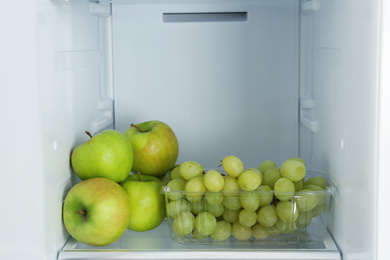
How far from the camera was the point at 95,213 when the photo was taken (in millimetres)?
956

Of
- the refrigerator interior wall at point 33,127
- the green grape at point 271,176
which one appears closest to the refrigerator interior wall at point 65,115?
the refrigerator interior wall at point 33,127

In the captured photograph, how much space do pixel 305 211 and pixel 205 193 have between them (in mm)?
216

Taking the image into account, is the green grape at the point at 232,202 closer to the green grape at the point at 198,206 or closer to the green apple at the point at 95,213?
the green grape at the point at 198,206

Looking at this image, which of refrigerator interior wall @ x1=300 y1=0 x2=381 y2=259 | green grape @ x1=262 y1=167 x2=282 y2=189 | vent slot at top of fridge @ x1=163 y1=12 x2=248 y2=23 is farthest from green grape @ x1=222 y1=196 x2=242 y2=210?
vent slot at top of fridge @ x1=163 y1=12 x2=248 y2=23

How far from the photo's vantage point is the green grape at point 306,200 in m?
0.99

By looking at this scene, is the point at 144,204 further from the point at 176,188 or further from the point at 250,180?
the point at 250,180

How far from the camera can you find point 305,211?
1.00 meters

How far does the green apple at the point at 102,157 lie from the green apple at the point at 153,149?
93mm

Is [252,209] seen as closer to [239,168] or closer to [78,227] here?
[239,168]

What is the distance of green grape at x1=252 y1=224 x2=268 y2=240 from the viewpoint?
100 centimetres

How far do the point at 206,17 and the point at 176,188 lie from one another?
1.94 ft

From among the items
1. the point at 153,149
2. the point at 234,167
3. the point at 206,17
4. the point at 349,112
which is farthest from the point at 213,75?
the point at 349,112

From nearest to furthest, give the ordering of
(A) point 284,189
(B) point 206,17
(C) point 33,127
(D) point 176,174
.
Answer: (C) point 33,127 → (A) point 284,189 → (D) point 176,174 → (B) point 206,17

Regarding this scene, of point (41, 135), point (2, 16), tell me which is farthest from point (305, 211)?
point (2, 16)
